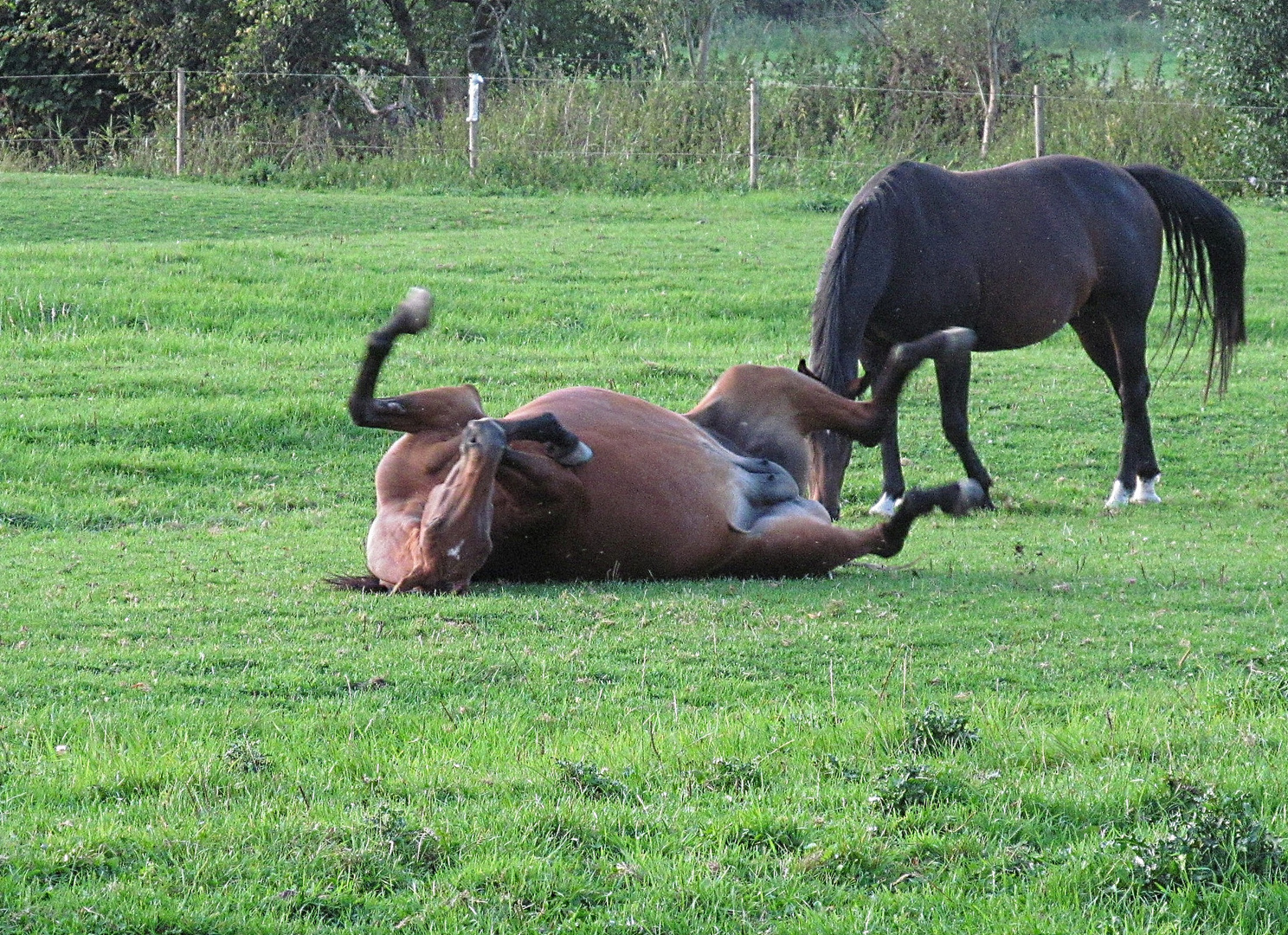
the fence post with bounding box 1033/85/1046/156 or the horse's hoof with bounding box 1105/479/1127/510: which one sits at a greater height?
the fence post with bounding box 1033/85/1046/156

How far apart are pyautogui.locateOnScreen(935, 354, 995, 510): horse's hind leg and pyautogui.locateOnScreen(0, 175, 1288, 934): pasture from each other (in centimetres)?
44

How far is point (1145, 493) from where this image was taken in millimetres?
10586

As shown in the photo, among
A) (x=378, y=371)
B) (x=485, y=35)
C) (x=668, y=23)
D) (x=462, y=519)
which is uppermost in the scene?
(x=668, y=23)

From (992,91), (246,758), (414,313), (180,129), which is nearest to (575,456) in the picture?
(414,313)

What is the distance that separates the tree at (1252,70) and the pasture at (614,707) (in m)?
13.1

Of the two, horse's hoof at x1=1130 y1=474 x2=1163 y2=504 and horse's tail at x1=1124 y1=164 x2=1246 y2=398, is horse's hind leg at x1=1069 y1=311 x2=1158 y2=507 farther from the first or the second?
horse's tail at x1=1124 y1=164 x2=1246 y2=398

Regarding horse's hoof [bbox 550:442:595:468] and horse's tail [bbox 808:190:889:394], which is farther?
horse's tail [bbox 808:190:889:394]

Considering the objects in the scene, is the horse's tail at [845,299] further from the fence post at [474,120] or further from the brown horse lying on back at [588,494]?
the fence post at [474,120]

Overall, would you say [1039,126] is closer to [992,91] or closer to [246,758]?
[992,91]

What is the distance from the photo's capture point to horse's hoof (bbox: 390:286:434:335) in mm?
6703

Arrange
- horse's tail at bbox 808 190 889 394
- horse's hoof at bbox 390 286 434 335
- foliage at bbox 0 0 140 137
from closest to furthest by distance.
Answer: horse's hoof at bbox 390 286 434 335
horse's tail at bbox 808 190 889 394
foliage at bbox 0 0 140 137

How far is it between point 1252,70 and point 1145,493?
1604 centimetres

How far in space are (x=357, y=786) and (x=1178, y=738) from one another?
2.33 metres

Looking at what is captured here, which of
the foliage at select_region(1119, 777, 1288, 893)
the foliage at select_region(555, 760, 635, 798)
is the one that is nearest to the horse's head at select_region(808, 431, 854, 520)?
the foliage at select_region(555, 760, 635, 798)
